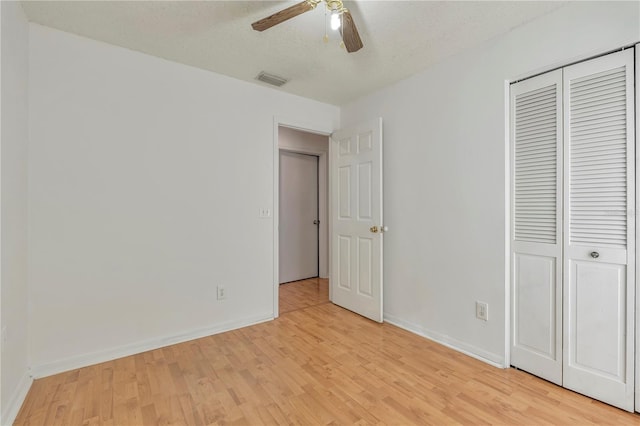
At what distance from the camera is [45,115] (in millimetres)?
2066

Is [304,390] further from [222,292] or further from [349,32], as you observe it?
[349,32]

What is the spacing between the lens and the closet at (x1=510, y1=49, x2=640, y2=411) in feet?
5.48

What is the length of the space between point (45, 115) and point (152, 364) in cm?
192

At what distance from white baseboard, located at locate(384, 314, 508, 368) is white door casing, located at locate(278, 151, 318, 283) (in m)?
2.01

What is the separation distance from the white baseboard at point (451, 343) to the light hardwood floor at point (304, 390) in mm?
62

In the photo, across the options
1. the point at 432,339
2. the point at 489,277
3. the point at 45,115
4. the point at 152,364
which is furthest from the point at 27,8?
the point at 432,339

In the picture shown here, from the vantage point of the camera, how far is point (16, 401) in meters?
1.70

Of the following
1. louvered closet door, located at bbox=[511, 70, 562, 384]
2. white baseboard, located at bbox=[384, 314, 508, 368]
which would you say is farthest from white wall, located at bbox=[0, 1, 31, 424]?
louvered closet door, located at bbox=[511, 70, 562, 384]

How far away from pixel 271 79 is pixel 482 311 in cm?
272

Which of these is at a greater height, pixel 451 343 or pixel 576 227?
pixel 576 227

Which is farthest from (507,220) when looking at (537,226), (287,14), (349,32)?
(287,14)

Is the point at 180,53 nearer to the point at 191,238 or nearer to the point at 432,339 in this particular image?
the point at 191,238

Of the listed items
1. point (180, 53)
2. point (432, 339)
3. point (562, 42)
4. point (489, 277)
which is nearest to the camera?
point (562, 42)

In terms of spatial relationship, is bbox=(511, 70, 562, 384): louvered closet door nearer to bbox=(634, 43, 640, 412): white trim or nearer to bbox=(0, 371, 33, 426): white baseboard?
bbox=(634, 43, 640, 412): white trim
